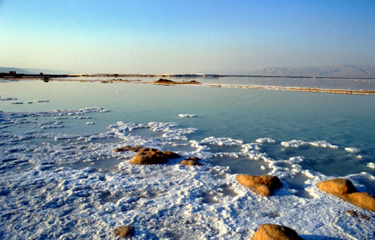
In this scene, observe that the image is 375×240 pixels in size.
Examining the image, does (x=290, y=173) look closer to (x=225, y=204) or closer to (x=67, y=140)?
(x=225, y=204)

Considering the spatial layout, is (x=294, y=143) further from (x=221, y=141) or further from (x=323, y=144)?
(x=221, y=141)

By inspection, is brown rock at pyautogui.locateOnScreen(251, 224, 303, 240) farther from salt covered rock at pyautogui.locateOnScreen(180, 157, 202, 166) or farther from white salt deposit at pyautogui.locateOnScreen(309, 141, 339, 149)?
white salt deposit at pyautogui.locateOnScreen(309, 141, 339, 149)

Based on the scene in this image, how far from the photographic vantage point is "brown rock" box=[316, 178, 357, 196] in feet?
14.4

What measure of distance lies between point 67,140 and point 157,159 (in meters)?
3.75

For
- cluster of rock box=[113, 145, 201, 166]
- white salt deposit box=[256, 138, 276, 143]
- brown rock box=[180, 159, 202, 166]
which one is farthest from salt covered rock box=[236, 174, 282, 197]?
white salt deposit box=[256, 138, 276, 143]

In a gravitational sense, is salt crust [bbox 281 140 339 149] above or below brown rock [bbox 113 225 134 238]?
above

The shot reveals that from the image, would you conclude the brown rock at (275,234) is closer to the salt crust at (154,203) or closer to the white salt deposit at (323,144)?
the salt crust at (154,203)

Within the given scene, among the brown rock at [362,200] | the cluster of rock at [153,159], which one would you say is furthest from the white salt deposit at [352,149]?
the cluster of rock at [153,159]

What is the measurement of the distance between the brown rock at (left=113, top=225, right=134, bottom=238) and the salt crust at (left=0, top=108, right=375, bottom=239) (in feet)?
0.22

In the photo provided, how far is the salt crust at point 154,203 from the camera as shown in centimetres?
336

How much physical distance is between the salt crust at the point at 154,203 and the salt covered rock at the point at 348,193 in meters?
0.14

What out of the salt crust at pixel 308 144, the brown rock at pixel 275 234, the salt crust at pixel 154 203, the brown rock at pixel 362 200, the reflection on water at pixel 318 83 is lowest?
the salt crust at pixel 154 203

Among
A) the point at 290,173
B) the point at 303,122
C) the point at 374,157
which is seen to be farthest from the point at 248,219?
the point at 303,122

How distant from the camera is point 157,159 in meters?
5.99
